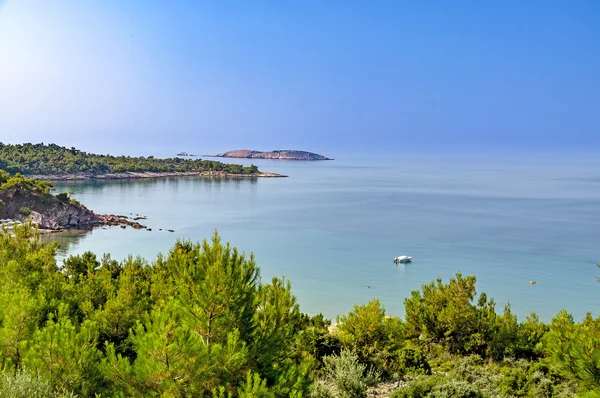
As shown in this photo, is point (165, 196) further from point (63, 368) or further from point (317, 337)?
point (63, 368)

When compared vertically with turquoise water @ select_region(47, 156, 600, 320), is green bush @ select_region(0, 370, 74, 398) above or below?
above

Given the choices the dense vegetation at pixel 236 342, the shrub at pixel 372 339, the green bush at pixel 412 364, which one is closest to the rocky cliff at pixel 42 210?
the dense vegetation at pixel 236 342

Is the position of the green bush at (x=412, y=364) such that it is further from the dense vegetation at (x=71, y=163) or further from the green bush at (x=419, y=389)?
the dense vegetation at (x=71, y=163)

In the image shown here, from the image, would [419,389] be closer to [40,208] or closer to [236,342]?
[236,342]

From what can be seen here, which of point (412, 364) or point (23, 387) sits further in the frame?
point (412, 364)

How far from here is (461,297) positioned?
13695mm

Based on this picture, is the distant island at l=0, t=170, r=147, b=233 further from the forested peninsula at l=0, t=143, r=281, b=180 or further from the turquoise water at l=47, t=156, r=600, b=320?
the forested peninsula at l=0, t=143, r=281, b=180

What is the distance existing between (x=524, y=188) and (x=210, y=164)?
6723 cm

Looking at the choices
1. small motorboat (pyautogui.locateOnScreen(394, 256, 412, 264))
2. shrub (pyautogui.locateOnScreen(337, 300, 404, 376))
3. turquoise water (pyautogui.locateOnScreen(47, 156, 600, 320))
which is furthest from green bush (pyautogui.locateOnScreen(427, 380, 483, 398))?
small motorboat (pyautogui.locateOnScreen(394, 256, 412, 264))

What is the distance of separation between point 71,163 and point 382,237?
72821mm

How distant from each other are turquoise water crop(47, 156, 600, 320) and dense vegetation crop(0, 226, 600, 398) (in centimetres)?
1053

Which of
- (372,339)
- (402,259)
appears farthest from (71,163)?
(372,339)

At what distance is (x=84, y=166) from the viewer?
94812mm

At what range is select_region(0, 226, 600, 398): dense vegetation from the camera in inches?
260
